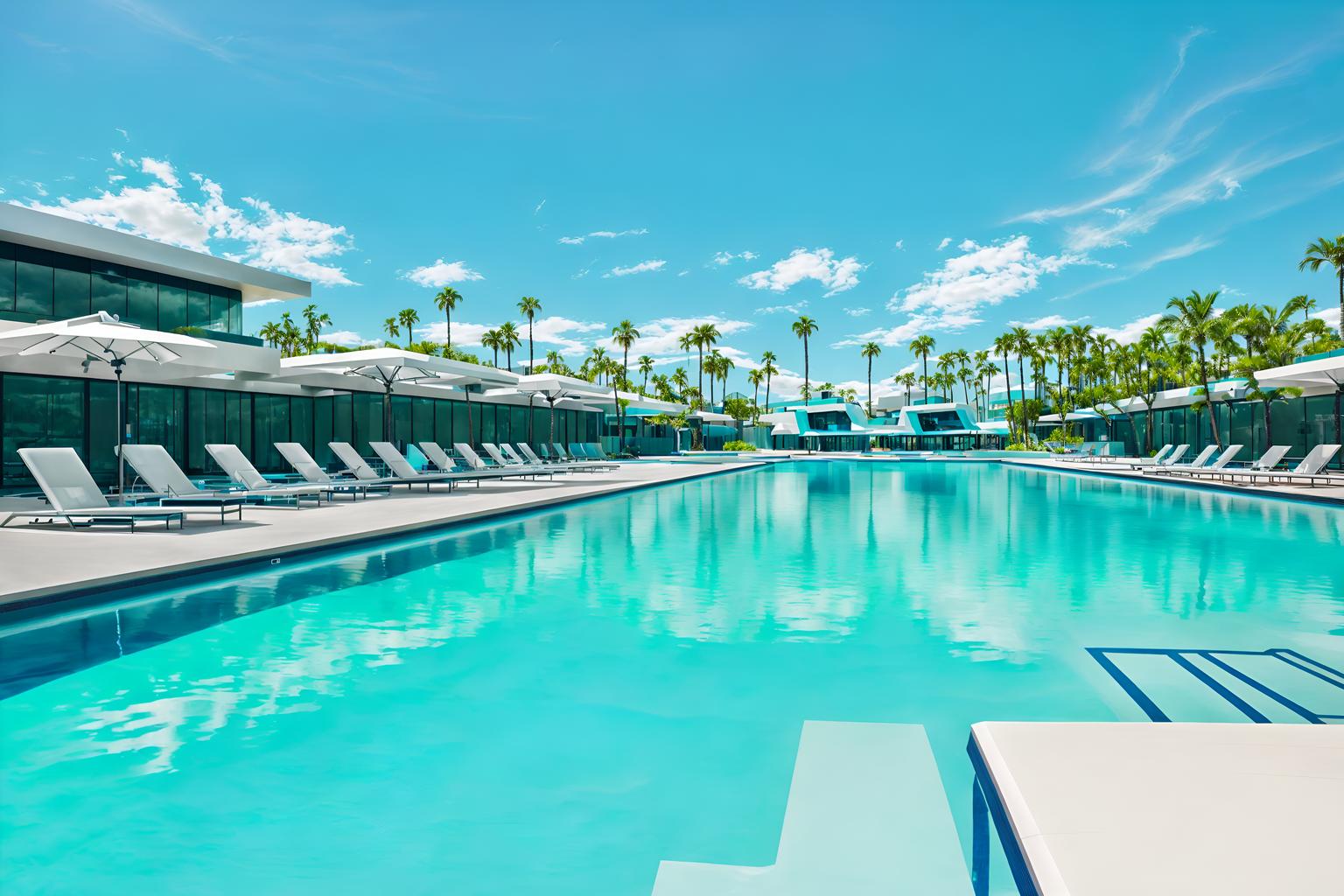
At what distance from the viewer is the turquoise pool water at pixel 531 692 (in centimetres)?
258

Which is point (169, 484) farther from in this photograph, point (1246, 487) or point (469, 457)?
point (1246, 487)

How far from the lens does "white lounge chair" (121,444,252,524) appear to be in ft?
33.2

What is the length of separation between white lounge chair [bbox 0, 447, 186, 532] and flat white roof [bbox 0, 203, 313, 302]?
10467mm

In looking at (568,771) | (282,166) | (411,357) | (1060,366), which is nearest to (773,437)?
(1060,366)

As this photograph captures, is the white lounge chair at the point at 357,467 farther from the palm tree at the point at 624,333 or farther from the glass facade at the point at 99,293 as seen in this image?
the palm tree at the point at 624,333

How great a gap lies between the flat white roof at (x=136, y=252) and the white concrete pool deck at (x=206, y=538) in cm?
1036

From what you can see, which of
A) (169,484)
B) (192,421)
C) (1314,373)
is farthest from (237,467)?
(1314,373)

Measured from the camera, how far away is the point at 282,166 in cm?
2862

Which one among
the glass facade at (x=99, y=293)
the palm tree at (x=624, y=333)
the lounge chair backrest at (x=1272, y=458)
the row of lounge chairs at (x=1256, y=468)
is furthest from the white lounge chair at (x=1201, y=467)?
the palm tree at (x=624, y=333)

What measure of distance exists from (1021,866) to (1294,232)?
1763 inches

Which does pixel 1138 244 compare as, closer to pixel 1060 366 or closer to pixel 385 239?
pixel 1060 366

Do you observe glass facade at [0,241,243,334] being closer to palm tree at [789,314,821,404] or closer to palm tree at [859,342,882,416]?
palm tree at [789,314,821,404]

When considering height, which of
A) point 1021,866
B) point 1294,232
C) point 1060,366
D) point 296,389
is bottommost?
point 1021,866

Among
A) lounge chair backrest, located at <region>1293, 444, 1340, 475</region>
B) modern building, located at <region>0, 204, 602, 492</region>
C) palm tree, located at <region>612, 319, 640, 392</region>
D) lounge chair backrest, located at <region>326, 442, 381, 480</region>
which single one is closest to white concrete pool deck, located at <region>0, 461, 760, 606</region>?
lounge chair backrest, located at <region>326, 442, 381, 480</region>
